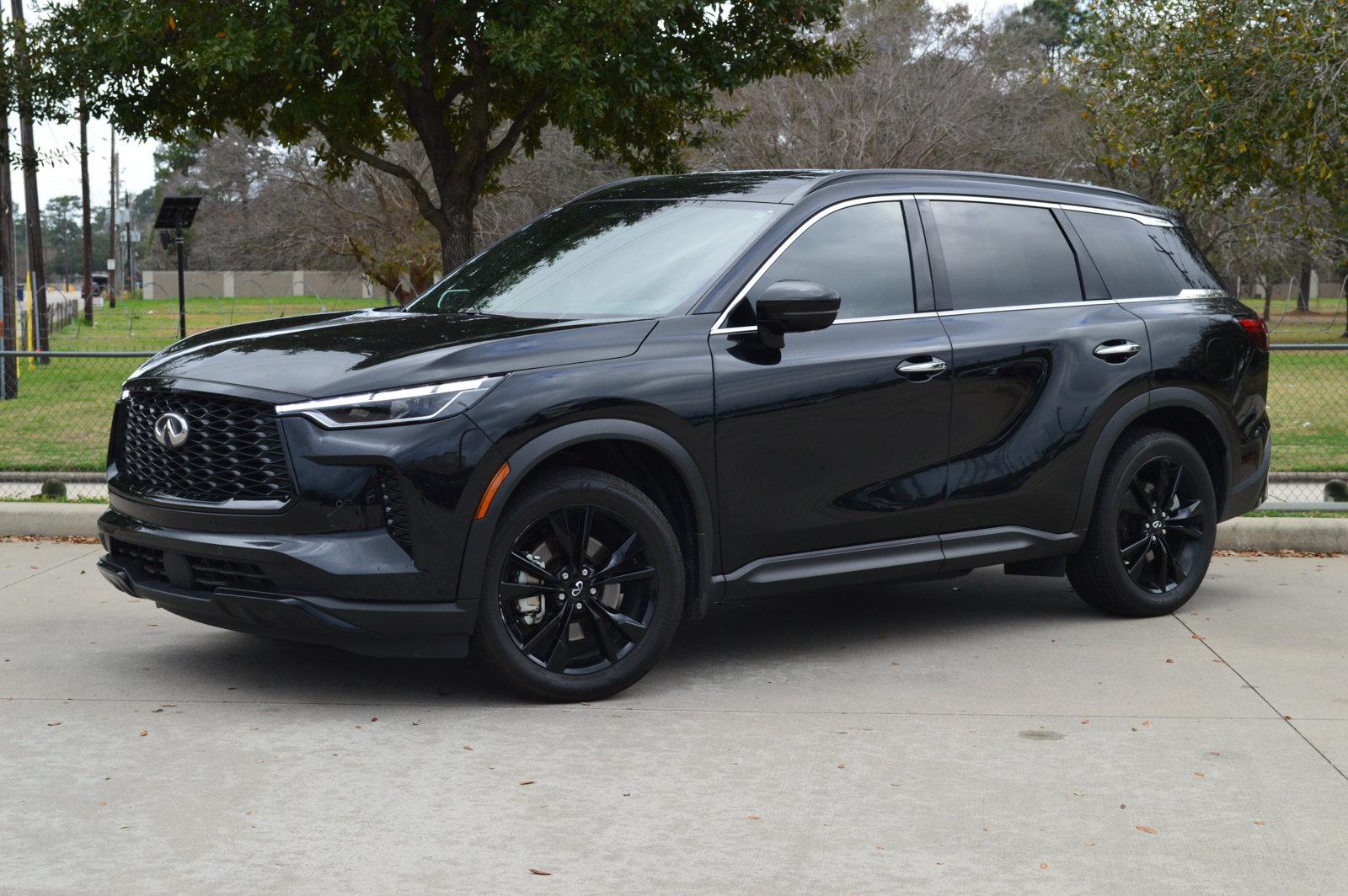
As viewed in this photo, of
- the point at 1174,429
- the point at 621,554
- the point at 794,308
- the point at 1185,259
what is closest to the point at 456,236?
the point at 1185,259

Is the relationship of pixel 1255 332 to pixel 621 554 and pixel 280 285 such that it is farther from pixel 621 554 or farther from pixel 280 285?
pixel 280 285

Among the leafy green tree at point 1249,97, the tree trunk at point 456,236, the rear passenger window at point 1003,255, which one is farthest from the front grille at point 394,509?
the leafy green tree at point 1249,97

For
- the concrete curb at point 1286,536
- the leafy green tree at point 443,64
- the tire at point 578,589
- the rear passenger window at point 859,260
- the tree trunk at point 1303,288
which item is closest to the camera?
the tire at point 578,589

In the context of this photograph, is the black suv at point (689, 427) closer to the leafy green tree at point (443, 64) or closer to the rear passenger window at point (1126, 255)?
the rear passenger window at point (1126, 255)

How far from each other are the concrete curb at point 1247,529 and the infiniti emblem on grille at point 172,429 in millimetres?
4054

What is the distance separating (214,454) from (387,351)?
71cm

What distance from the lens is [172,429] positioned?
584 centimetres

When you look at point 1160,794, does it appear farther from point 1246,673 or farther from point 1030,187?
point 1030,187

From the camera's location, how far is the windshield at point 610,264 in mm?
6348

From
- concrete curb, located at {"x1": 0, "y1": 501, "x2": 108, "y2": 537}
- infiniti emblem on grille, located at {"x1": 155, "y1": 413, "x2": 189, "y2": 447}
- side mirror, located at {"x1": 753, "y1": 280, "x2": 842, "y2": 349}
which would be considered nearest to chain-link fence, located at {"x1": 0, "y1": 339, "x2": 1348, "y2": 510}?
concrete curb, located at {"x1": 0, "y1": 501, "x2": 108, "y2": 537}

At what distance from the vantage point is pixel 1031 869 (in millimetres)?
4246

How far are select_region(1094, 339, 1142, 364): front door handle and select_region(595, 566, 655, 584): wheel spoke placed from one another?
8.33 ft

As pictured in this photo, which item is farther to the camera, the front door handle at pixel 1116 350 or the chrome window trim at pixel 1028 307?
the front door handle at pixel 1116 350

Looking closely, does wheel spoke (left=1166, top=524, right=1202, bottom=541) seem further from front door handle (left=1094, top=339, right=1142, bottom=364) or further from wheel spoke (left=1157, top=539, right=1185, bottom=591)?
front door handle (left=1094, top=339, right=1142, bottom=364)
